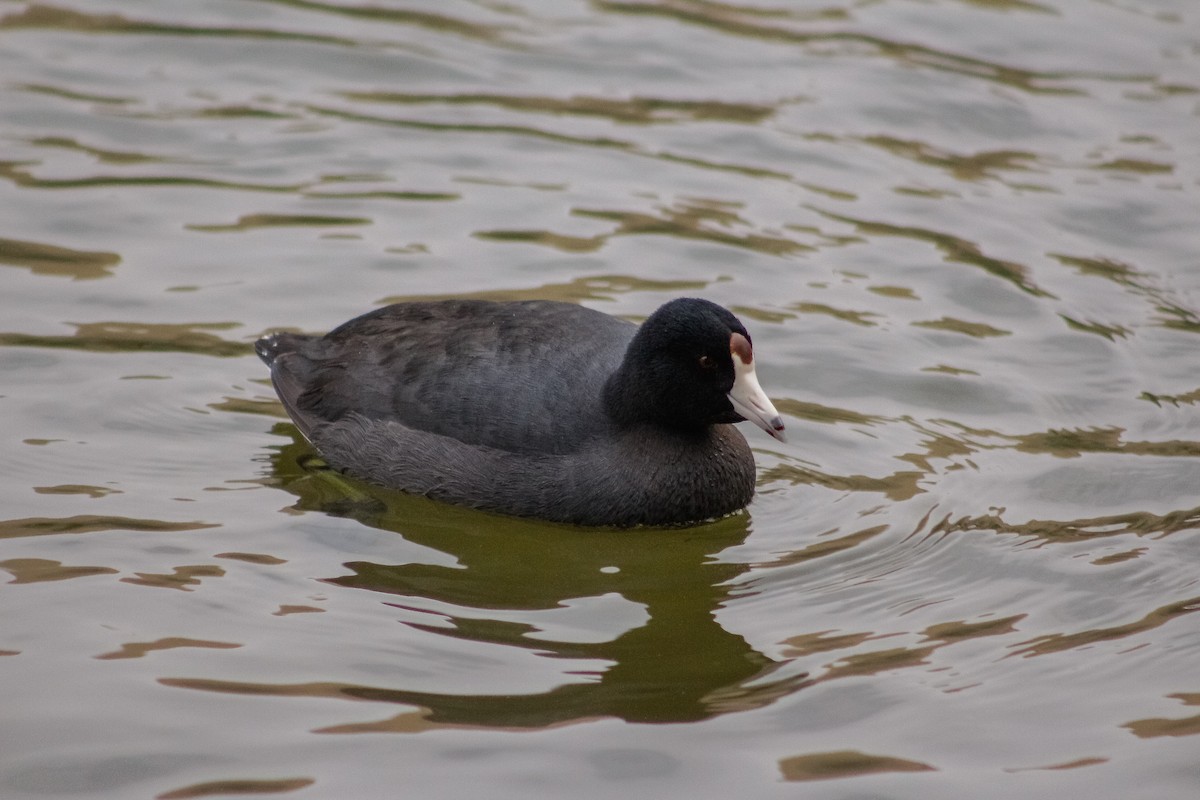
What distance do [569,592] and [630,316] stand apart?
2592 millimetres

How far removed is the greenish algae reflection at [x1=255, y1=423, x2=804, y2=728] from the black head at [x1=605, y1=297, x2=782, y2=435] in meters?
0.51

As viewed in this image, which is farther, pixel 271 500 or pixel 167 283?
pixel 167 283

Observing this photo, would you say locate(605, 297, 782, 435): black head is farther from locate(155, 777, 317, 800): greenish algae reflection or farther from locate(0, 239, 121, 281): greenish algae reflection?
locate(0, 239, 121, 281): greenish algae reflection

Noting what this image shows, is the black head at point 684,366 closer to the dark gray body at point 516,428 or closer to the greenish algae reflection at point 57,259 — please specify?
the dark gray body at point 516,428

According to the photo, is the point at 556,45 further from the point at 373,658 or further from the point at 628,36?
the point at 373,658

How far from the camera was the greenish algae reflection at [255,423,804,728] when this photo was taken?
17.8 feet

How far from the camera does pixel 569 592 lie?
627 cm

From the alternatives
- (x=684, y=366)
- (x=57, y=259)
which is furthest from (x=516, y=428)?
(x=57, y=259)

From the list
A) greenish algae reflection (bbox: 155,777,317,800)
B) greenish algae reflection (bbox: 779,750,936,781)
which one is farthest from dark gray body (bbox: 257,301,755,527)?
greenish algae reflection (bbox: 155,777,317,800)

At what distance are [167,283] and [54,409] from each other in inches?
57.9

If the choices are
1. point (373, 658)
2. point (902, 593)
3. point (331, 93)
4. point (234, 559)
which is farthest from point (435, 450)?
point (331, 93)

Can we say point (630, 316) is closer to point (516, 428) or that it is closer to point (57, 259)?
point (516, 428)

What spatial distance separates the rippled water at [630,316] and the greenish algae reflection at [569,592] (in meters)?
0.02

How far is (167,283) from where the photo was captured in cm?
873
